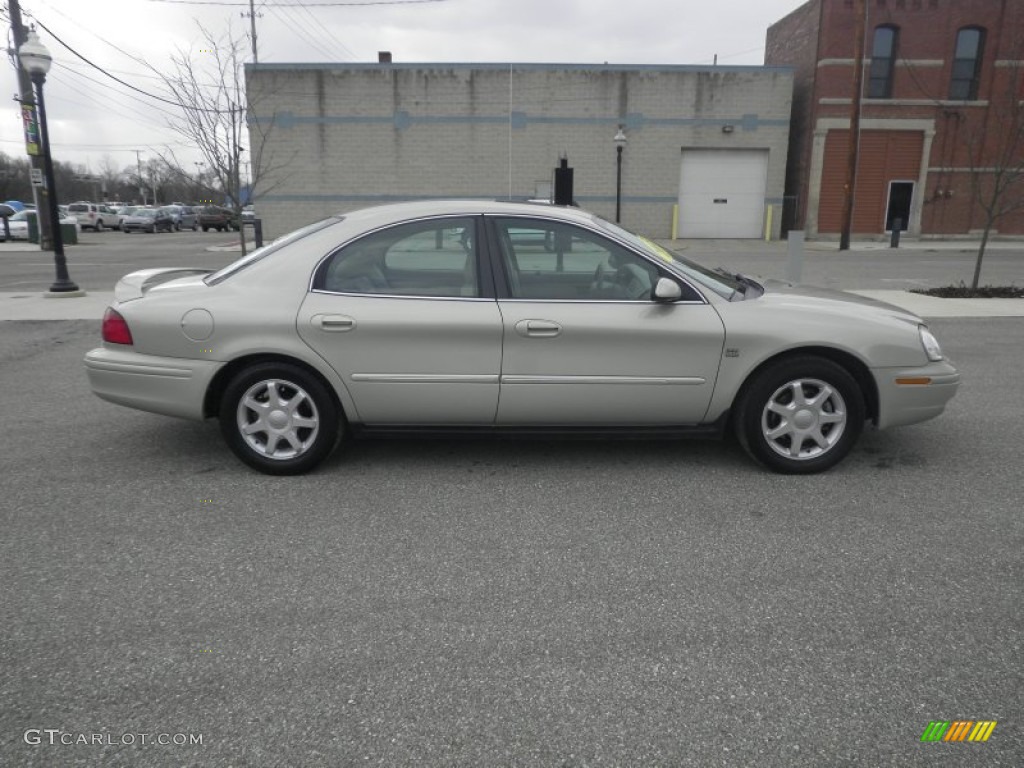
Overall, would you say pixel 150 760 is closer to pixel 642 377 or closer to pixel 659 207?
pixel 642 377

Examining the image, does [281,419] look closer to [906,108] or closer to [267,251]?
[267,251]

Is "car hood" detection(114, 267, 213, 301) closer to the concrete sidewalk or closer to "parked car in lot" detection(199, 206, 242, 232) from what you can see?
the concrete sidewalk

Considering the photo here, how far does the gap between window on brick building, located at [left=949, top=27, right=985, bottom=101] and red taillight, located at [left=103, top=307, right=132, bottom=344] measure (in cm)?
3477

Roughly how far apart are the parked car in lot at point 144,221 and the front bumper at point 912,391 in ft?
150

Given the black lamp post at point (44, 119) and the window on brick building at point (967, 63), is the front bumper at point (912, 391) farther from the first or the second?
the window on brick building at point (967, 63)

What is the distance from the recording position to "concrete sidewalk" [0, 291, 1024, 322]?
10.6m

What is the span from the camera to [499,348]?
4.16m

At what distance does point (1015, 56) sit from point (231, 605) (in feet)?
111

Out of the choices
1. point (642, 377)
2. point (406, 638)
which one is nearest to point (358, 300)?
point (642, 377)

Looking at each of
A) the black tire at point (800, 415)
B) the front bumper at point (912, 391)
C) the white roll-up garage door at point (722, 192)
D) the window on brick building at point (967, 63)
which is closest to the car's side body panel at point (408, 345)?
the black tire at point (800, 415)

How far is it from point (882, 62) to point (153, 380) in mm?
33394

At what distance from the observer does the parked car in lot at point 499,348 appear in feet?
13.7

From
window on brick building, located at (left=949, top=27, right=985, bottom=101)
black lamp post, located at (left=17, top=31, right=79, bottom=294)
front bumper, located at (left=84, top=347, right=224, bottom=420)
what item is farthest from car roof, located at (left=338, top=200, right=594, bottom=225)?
window on brick building, located at (left=949, top=27, right=985, bottom=101)

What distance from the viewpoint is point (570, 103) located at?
98.6 ft
